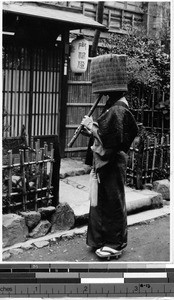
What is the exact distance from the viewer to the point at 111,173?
3.98m

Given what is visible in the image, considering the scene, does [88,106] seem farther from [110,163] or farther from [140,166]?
[110,163]

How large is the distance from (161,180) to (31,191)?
2069mm

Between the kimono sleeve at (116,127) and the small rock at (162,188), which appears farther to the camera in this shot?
the small rock at (162,188)

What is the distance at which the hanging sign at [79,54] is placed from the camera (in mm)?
6500

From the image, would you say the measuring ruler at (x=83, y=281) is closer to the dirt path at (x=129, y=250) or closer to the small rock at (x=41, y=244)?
the dirt path at (x=129, y=250)

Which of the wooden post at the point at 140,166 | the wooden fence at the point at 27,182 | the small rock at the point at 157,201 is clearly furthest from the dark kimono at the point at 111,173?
the wooden post at the point at 140,166

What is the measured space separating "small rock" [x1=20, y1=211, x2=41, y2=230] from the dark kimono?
0.67 meters

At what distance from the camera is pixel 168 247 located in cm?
417

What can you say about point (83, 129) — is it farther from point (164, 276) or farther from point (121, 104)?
point (164, 276)

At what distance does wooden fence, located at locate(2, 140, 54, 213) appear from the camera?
4449 millimetres

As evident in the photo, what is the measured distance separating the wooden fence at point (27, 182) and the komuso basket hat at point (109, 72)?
3.67ft

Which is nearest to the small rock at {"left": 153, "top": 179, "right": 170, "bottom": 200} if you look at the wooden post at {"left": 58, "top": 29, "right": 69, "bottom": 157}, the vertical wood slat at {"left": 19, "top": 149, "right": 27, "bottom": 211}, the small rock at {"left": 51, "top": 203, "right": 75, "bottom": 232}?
the small rock at {"left": 51, "top": 203, "right": 75, "bottom": 232}

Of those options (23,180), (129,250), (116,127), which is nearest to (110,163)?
(116,127)

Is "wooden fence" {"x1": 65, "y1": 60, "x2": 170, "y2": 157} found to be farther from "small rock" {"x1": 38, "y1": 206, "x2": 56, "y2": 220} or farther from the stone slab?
"small rock" {"x1": 38, "y1": 206, "x2": 56, "y2": 220}
